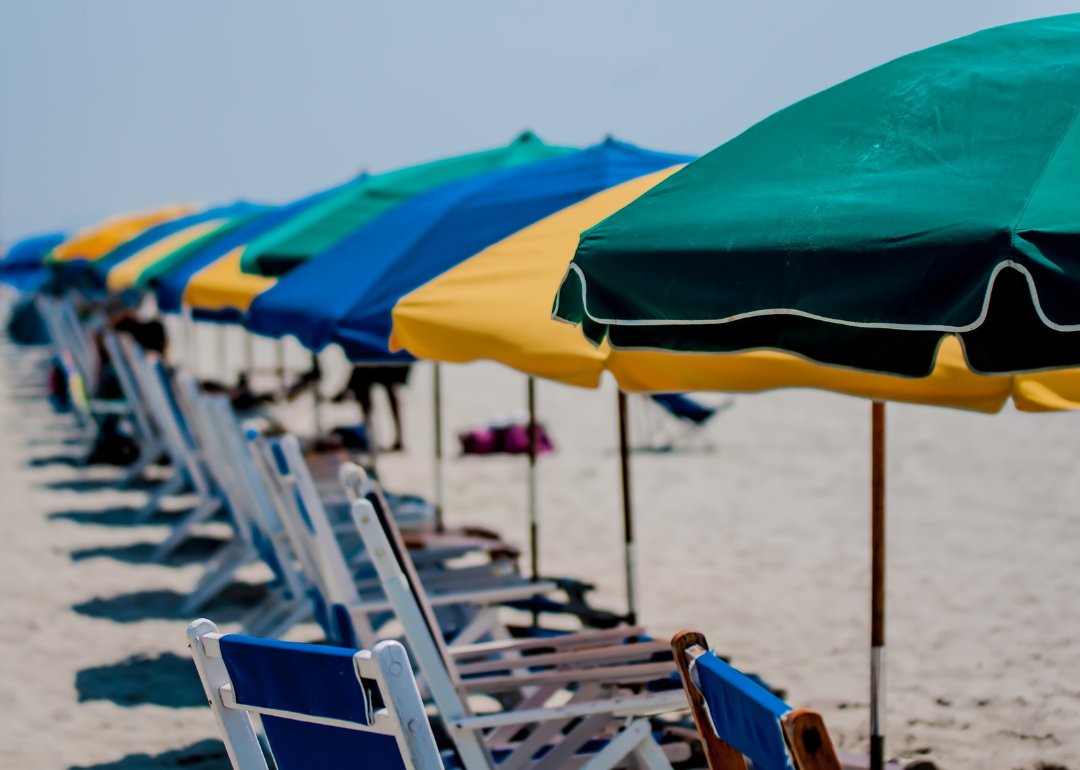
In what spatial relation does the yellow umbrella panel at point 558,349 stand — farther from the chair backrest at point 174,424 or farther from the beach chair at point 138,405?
the beach chair at point 138,405

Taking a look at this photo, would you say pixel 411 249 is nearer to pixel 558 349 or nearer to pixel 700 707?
pixel 558 349

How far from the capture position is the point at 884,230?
1.71m

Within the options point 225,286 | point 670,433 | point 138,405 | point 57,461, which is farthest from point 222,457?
point 670,433

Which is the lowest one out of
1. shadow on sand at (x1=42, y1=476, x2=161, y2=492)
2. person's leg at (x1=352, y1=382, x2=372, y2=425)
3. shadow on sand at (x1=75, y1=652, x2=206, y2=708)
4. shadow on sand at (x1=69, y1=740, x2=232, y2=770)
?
shadow on sand at (x1=42, y1=476, x2=161, y2=492)

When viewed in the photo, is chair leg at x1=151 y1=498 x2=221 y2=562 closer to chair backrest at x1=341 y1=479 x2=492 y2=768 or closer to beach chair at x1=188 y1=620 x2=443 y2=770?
chair backrest at x1=341 y1=479 x2=492 y2=768

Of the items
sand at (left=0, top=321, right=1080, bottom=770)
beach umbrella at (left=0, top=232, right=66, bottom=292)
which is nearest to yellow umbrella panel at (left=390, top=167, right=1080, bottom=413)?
sand at (left=0, top=321, right=1080, bottom=770)

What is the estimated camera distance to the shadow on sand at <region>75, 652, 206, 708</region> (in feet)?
13.4

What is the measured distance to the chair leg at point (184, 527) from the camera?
6.08m

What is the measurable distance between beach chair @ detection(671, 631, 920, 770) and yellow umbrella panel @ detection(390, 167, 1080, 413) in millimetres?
988

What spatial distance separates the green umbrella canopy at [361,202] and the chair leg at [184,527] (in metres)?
1.50

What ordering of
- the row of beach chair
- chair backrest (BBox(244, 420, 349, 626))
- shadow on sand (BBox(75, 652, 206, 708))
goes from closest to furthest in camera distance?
1. the row of beach chair
2. chair backrest (BBox(244, 420, 349, 626))
3. shadow on sand (BBox(75, 652, 206, 708))

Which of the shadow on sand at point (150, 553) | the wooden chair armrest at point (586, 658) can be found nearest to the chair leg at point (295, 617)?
the wooden chair armrest at point (586, 658)

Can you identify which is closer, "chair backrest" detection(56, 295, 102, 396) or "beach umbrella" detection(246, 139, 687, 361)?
"beach umbrella" detection(246, 139, 687, 361)

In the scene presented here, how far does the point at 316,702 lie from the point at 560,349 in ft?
3.83
